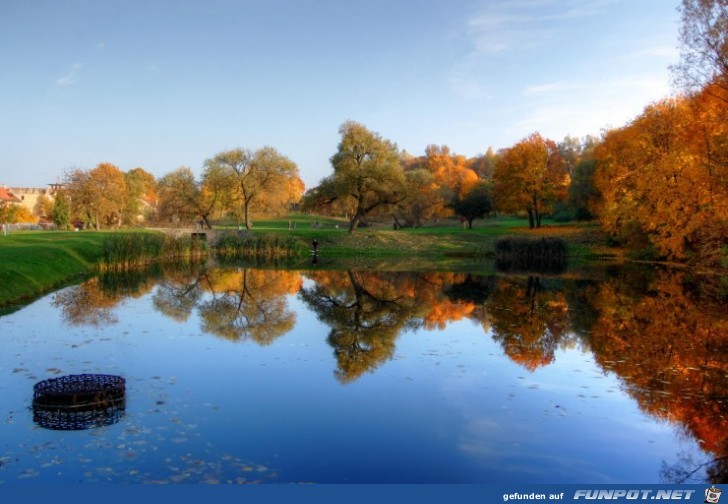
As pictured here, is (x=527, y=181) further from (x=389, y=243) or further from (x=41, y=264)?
(x=41, y=264)

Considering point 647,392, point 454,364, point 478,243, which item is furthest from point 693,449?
point 478,243

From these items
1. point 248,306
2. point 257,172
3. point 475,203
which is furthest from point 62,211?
point 248,306

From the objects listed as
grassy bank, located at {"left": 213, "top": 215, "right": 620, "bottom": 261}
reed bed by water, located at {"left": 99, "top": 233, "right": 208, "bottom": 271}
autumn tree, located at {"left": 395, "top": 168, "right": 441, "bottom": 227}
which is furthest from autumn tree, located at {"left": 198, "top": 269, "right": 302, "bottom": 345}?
autumn tree, located at {"left": 395, "top": 168, "right": 441, "bottom": 227}

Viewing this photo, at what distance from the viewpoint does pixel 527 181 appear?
193 feet

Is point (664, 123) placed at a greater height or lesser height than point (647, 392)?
greater

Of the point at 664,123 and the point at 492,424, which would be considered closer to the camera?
the point at 492,424

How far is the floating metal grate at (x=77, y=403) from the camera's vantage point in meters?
9.09

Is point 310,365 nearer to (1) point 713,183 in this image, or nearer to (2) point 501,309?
(2) point 501,309

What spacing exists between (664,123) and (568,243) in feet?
46.1

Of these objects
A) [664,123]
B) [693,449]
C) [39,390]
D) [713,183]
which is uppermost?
[664,123]

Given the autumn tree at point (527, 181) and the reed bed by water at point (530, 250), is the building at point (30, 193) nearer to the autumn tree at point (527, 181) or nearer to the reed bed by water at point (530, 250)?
the autumn tree at point (527, 181)

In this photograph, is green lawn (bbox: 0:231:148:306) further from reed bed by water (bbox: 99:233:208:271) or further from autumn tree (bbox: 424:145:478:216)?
autumn tree (bbox: 424:145:478:216)

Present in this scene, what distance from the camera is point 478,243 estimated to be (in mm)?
55125

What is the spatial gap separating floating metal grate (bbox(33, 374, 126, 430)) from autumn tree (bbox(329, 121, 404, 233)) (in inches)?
1740
